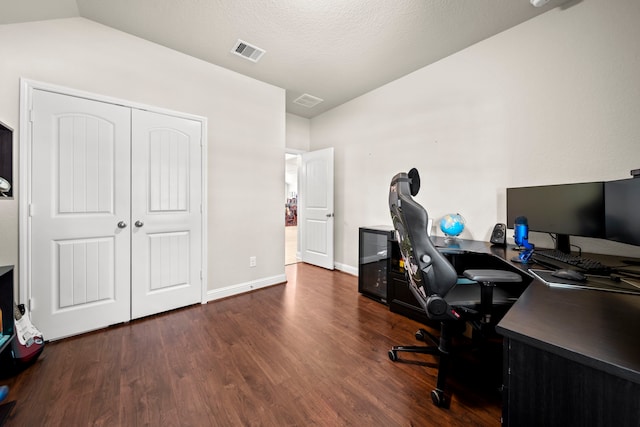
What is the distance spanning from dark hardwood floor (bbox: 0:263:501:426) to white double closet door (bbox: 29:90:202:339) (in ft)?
0.90

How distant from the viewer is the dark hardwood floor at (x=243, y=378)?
1342mm

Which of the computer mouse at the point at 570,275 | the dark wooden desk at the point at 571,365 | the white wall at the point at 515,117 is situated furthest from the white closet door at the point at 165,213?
the computer mouse at the point at 570,275

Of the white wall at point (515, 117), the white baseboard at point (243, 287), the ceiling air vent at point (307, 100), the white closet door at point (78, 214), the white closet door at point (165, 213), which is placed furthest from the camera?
the ceiling air vent at point (307, 100)

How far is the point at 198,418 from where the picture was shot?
133 cm

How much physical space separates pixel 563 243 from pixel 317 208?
3.13 meters

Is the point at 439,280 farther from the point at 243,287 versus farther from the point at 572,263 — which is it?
the point at 243,287

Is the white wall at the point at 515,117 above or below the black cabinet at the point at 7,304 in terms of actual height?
above

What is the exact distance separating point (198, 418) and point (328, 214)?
3099 millimetres

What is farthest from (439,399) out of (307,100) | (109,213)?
(307,100)

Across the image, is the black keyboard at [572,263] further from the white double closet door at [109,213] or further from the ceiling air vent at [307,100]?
the ceiling air vent at [307,100]

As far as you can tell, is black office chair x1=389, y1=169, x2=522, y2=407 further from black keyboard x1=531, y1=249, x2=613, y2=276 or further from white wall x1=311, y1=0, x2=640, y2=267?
white wall x1=311, y1=0, x2=640, y2=267

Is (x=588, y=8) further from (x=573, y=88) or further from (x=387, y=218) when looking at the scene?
(x=387, y=218)

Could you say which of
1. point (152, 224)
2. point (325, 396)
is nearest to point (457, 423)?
point (325, 396)

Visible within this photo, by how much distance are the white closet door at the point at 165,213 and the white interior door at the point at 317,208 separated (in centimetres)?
201
